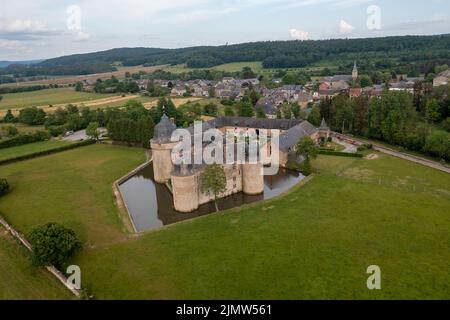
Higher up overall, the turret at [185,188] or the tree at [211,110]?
the tree at [211,110]

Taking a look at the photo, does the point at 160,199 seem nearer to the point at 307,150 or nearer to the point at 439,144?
the point at 307,150

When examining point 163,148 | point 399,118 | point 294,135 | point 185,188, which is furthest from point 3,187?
point 399,118

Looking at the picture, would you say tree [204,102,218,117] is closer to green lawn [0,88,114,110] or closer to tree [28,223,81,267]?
green lawn [0,88,114,110]

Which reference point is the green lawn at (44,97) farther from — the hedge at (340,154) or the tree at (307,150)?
the tree at (307,150)

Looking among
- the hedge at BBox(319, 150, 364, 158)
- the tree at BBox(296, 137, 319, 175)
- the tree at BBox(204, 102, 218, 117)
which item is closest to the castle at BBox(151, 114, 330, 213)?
the tree at BBox(296, 137, 319, 175)

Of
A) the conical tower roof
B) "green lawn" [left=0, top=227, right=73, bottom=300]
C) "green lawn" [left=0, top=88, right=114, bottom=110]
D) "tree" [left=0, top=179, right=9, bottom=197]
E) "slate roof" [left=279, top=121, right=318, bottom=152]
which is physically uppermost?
"green lawn" [left=0, top=88, right=114, bottom=110]

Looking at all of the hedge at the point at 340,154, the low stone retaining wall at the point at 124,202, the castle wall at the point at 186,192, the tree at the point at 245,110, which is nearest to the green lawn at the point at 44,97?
the tree at the point at 245,110
